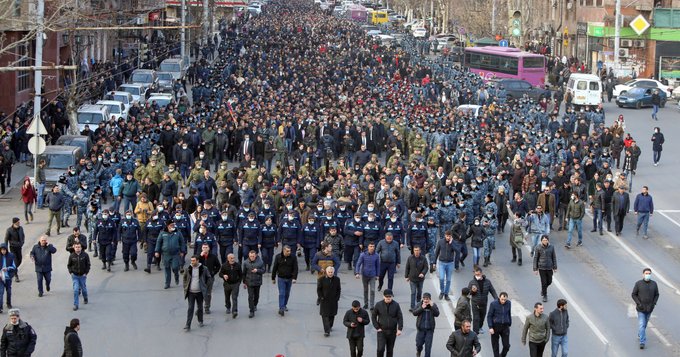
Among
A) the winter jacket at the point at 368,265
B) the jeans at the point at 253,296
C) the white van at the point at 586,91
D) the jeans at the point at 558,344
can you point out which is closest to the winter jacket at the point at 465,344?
the jeans at the point at 558,344

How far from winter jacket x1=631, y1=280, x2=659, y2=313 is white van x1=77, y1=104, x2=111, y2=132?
23995mm

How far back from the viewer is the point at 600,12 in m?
76.0

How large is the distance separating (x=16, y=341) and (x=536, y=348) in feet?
22.7

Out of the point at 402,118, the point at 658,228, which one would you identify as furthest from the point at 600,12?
the point at 658,228

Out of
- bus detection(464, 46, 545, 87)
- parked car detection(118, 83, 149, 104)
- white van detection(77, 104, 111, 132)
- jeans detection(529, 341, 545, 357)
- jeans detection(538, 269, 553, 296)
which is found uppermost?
bus detection(464, 46, 545, 87)

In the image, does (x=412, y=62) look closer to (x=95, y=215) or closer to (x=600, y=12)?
(x=600, y=12)

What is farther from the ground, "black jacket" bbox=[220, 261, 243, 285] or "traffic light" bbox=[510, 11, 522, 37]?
"traffic light" bbox=[510, 11, 522, 37]

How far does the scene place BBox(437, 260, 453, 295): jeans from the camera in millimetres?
22688

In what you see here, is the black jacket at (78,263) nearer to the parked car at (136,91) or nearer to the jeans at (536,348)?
the jeans at (536,348)

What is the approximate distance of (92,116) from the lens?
41719 mm

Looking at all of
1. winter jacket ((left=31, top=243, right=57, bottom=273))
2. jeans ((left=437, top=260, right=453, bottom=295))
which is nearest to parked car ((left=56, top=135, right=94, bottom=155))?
winter jacket ((left=31, top=243, right=57, bottom=273))

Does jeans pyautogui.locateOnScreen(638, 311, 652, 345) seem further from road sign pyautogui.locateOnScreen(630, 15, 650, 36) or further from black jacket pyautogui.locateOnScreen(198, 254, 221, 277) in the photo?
road sign pyautogui.locateOnScreen(630, 15, 650, 36)

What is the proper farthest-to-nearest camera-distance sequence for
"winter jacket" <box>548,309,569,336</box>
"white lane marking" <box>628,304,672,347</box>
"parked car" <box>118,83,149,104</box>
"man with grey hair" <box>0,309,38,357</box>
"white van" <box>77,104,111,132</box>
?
"parked car" <box>118,83,149,104</box> → "white van" <box>77,104,111,132</box> → "white lane marking" <box>628,304,672,347</box> → "winter jacket" <box>548,309,569,336</box> → "man with grey hair" <box>0,309,38,357</box>

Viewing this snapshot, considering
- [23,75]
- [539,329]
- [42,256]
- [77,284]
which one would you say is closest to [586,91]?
[23,75]
